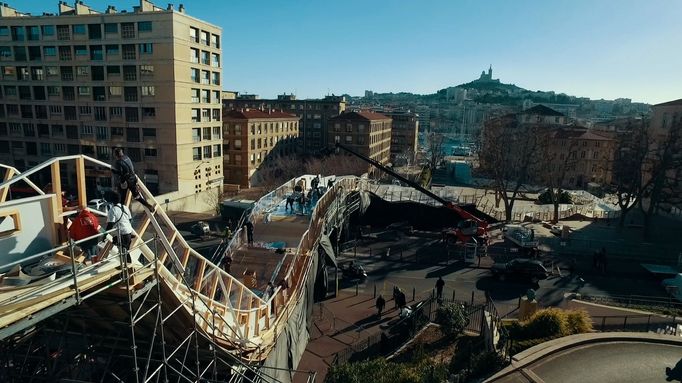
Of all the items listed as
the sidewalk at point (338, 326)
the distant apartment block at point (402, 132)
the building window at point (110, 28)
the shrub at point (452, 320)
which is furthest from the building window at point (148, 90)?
the distant apartment block at point (402, 132)

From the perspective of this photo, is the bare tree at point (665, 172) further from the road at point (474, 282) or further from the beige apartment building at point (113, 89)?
the beige apartment building at point (113, 89)

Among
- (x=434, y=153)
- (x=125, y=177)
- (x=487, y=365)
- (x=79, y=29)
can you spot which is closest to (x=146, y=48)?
(x=79, y=29)

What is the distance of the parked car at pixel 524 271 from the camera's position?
2252cm

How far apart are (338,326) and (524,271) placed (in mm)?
10970

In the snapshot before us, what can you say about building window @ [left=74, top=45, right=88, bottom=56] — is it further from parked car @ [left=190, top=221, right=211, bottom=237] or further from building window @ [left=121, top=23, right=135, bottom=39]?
parked car @ [left=190, top=221, right=211, bottom=237]

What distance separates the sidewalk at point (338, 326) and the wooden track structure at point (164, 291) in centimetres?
265

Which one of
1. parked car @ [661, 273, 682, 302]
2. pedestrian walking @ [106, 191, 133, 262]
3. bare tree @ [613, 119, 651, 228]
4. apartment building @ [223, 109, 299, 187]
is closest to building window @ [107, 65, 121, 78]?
apartment building @ [223, 109, 299, 187]

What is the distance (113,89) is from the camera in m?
42.4

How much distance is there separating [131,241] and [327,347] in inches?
443

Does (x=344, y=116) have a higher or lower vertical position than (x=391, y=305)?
higher

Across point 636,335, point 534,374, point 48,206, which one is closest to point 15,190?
point 48,206

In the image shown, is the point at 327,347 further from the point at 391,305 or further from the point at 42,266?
the point at 42,266

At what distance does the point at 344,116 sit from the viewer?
7606 cm

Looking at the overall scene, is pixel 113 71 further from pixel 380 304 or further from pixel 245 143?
pixel 380 304
